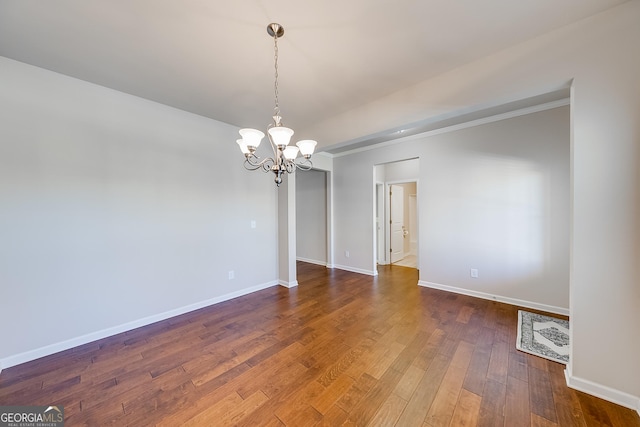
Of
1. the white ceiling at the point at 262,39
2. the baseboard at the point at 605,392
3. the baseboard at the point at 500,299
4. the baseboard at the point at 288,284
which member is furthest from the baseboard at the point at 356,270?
the white ceiling at the point at 262,39

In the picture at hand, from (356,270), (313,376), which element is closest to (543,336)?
(313,376)

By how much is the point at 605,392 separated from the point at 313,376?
208 cm

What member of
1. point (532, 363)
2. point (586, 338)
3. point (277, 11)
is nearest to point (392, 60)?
point (277, 11)

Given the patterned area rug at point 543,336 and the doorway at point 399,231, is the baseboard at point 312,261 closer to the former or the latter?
the doorway at point 399,231

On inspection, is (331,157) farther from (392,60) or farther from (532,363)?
(532,363)

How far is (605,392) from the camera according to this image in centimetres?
159

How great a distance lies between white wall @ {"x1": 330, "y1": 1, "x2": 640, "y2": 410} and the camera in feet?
4.97

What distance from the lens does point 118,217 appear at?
100.0 inches

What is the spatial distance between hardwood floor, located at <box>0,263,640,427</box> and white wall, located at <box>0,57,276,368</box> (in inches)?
13.9

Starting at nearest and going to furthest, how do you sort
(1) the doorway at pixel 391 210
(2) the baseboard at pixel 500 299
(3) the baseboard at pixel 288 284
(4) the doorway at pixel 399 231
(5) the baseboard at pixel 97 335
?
(5) the baseboard at pixel 97 335
(2) the baseboard at pixel 500 299
(3) the baseboard at pixel 288 284
(1) the doorway at pixel 391 210
(4) the doorway at pixel 399 231

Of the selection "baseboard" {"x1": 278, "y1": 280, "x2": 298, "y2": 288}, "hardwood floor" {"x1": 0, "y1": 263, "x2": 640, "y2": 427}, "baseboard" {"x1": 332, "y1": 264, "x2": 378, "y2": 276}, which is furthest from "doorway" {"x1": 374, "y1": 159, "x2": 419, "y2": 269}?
"hardwood floor" {"x1": 0, "y1": 263, "x2": 640, "y2": 427}

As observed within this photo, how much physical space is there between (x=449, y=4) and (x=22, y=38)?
3.23 m

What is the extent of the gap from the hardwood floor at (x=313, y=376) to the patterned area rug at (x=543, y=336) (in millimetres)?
105

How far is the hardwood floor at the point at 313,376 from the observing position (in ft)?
4.91
